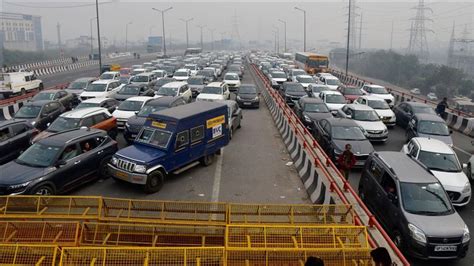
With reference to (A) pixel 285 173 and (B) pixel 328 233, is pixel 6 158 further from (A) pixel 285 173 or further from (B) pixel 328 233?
(B) pixel 328 233

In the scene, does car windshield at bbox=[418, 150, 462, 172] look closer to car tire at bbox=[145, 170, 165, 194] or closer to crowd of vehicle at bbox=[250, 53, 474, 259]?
crowd of vehicle at bbox=[250, 53, 474, 259]

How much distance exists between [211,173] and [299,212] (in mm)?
4772

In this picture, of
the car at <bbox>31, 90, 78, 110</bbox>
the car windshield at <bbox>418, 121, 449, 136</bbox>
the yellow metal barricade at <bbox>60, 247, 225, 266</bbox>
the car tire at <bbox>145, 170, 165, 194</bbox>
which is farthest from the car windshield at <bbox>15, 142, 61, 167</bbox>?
the car windshield at <bbox>418, 121, 449, 136</bbox>

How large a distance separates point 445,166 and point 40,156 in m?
11.9

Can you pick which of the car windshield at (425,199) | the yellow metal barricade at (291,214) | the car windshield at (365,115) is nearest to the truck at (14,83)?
the car windshield at (365,115)

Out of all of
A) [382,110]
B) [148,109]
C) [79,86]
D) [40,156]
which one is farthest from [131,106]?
[382,110]

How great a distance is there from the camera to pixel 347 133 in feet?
47.6

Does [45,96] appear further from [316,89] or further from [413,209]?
[413,209]

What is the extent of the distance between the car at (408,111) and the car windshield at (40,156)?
53.6 feet

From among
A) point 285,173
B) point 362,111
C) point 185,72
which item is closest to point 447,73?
point 185,72

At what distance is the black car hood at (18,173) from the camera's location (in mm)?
9734

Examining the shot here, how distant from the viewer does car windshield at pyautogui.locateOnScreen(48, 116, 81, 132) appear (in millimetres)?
14245

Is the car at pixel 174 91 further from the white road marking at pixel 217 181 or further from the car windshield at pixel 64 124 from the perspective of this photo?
the white road marking at pixel 217 181

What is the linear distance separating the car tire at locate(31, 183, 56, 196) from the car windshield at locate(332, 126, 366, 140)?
9.68 m
